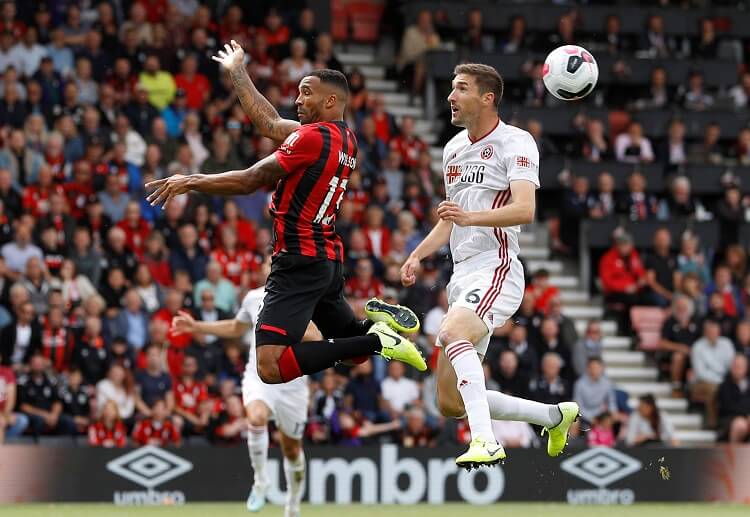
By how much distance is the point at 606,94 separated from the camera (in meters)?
23.1

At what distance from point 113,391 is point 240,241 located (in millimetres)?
2822

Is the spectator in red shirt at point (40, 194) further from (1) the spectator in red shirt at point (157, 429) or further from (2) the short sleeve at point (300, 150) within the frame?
(2) the short sleeve at point (300, 150)

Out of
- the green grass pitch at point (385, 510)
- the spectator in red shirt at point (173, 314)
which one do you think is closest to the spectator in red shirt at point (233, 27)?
the spectator in red shirt at point (173, 314)

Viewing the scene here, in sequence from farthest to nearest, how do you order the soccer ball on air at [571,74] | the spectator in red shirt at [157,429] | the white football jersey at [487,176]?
the spectator in red shirt at [157,429] → the soccer ball on air at [571,74] → the white football jersey at [487,176]

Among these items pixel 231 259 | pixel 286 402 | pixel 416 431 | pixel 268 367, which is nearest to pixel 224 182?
pixel 268 367

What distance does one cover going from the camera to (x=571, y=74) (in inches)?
431

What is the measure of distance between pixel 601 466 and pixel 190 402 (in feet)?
15.5

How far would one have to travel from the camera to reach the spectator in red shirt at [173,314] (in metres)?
17.4

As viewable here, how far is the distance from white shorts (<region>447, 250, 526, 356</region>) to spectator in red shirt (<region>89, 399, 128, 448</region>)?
22.2ft

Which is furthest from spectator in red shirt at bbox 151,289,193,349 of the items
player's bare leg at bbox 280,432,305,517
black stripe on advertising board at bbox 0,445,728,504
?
player's bare leg at bbox 280,432,305,517

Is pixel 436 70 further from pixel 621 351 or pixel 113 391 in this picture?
pixel 113 391

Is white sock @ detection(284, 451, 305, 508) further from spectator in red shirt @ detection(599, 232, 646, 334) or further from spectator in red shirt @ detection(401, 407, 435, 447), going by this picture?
spectator in red shirt @ detection(599, 232, 646, 334)

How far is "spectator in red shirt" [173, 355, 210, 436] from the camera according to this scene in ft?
55.4

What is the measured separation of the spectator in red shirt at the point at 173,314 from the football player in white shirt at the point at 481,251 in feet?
22.9
